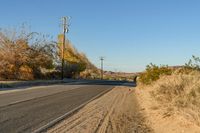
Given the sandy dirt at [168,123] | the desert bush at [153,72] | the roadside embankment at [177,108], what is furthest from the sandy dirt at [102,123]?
the desert bush at [153,72]

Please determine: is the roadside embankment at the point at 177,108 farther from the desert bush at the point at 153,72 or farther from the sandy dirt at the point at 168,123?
the desert bush at the point at 153,72

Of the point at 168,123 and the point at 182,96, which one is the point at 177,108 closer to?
the point at 168,123

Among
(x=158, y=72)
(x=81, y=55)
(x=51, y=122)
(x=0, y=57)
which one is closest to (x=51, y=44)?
(x=0, y=57)

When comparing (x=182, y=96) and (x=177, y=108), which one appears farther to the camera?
(x=182, y=96)

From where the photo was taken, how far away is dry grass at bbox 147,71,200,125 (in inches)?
523

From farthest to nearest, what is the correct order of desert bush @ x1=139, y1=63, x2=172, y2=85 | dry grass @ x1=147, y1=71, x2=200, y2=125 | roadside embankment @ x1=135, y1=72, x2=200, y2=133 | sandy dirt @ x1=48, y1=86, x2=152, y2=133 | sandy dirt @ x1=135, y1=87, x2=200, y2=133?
desert bush @ x1=139, y1=63, x2=172, y2=85 → sandy dirt @ x1=48, y1=86, x2=152, y2=133 → dry grass @ x1=147, y1=71, x2=200, y2=125 → roadside embankment @ x1=135, y1=72, x2=200, y2=133 → sandy dirt @ x1=135, y1=87, x2=200, y2=133

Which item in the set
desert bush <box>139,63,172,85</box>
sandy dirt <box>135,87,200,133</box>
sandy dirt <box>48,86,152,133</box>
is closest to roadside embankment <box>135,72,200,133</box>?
sandy dirt <box>135,87,200,133</box>

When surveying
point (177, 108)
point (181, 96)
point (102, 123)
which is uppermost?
point (181, 96)

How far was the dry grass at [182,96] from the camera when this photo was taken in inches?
523

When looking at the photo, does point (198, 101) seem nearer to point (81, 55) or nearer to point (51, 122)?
point (51, 122)

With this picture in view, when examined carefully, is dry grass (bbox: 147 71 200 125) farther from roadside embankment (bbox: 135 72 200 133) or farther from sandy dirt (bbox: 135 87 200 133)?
sandy dirt (bbox: 135 87 200 133)

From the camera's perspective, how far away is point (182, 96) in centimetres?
1689

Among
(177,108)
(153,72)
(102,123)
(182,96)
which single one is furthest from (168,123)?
(153,72)

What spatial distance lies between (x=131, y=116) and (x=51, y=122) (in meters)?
4.64
